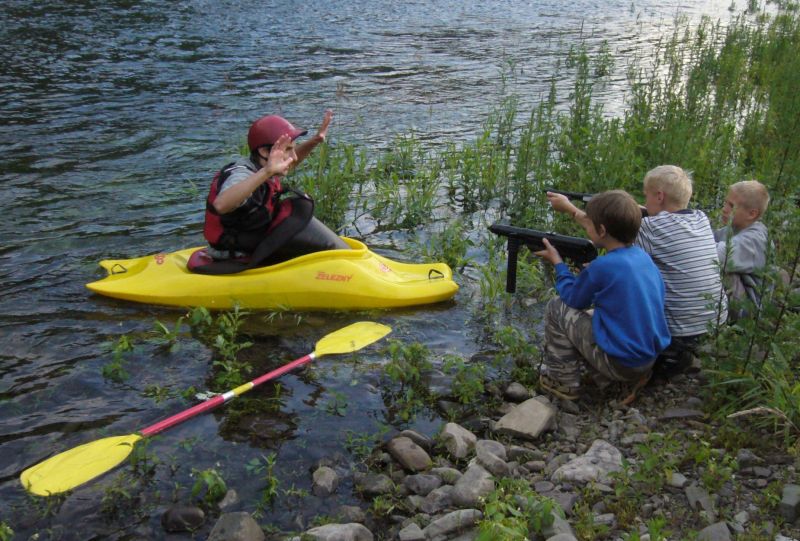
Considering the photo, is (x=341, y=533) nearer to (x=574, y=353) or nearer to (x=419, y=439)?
(x=419, y=439)

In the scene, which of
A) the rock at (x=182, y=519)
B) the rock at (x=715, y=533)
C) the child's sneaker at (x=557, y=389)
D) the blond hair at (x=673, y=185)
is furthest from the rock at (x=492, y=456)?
the blond hair at (x=673, y=185)

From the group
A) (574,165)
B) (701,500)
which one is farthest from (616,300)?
(574,165)

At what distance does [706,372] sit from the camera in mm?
3811

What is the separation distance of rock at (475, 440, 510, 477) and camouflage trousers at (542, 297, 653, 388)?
66 centimetres

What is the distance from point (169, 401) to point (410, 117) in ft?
21.0

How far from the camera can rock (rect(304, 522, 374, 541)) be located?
3.13 m

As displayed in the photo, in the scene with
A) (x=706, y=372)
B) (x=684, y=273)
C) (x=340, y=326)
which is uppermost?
(x=684, y=273)

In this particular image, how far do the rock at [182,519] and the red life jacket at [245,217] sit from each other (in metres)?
2.34

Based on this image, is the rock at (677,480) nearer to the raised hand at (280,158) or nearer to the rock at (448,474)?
the rock at (448,474)

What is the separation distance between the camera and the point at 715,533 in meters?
2.80

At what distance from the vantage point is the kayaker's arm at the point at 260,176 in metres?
4.85

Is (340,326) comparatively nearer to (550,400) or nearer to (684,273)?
(550,400)

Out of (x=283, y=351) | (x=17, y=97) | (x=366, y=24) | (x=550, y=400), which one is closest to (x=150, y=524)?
(x=283, y=351)

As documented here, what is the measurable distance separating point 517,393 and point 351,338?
1.18m
